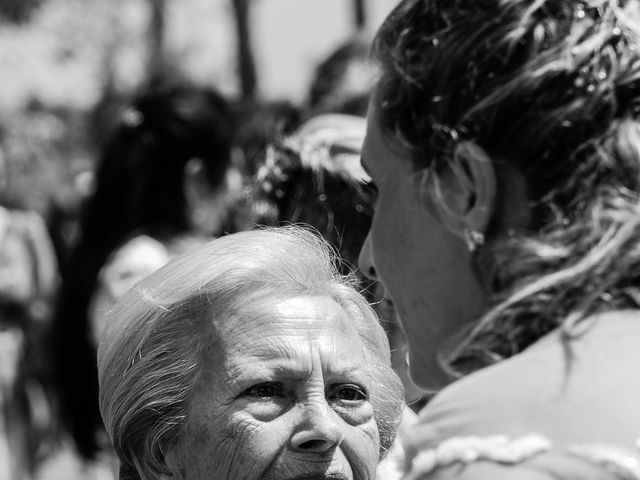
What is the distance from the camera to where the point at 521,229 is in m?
1.81

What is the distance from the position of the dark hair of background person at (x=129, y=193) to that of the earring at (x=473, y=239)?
3592 millimetres

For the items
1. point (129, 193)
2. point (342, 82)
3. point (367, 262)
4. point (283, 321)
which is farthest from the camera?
point (129, 193)

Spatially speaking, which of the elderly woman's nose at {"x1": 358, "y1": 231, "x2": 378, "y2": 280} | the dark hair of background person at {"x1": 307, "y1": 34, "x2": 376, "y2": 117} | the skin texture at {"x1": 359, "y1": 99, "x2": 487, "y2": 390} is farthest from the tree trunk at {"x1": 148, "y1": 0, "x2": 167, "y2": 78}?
the skin texture at {"x1": 359, "y1": 99, "x2": 487, "y2": 390}

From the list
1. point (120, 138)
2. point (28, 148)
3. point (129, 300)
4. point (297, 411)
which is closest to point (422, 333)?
point (297, 411)

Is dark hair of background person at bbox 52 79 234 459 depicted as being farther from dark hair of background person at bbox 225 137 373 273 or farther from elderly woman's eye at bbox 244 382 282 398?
elderly woman's eye at bbox 244 382 282 398

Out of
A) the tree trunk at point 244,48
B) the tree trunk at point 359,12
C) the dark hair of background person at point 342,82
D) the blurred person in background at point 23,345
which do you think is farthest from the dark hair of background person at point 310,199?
the tree trunk at point 244,48

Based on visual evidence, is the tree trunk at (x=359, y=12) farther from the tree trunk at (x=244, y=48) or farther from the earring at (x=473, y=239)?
the earring at (x=473, y=239)

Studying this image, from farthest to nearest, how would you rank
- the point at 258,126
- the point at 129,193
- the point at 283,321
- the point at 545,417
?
the point at 129,193, the point at 258,126, the point at 283,321, the point at 545,417

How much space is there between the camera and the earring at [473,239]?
6.12 ft

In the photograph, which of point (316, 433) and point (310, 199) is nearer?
point (316, 433)

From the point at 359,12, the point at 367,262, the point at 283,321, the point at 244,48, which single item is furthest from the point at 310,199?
the point at 244,48

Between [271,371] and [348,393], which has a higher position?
[271,371]

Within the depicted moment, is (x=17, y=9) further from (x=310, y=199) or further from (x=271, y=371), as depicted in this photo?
(x=271, y=371)

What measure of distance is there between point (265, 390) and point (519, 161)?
1.24 metres
